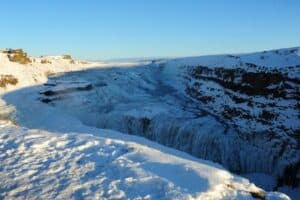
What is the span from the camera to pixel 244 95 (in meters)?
32.4

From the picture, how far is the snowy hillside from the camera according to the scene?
37.6 ft

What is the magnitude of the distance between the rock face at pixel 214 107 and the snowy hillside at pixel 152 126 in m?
0.07

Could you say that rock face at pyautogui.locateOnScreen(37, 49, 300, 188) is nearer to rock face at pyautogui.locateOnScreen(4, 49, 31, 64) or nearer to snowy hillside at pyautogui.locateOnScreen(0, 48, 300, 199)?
snowy hillside at pyautogui.locateOnScreen(0, 48, 300, 199)

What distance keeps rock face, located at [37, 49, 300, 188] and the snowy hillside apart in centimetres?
7

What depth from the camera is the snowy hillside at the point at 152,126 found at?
1147 cm

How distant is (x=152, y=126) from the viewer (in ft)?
91.5

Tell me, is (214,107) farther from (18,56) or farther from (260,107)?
(18,56)

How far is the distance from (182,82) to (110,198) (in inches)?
1060

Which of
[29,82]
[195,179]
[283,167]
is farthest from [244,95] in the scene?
[195,179]

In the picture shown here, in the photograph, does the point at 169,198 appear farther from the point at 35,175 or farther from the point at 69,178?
the point at 35,175

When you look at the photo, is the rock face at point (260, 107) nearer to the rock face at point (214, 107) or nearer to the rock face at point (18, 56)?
the rock face at point (214, 107)

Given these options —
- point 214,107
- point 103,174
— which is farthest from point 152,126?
point 103,174

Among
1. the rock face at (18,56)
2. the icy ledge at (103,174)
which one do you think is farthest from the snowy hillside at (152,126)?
the rock face at (18,56)

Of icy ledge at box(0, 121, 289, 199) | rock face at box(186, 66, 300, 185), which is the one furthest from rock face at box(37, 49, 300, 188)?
icy ledge at box(0, 121, 289, 199)
